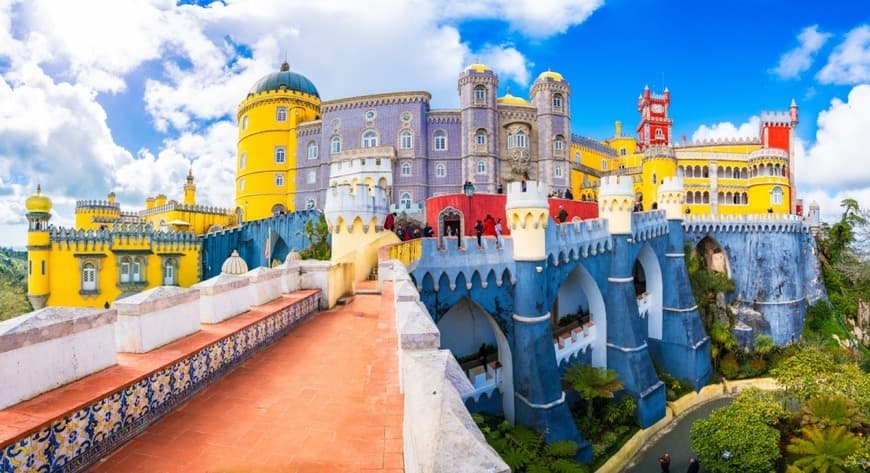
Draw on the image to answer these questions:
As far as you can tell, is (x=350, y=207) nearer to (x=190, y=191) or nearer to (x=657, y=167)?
(x=657, y=167)

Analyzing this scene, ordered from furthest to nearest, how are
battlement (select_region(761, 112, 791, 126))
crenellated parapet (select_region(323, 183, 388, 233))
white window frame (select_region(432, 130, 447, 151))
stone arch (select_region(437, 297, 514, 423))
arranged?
battlement (select_region(761, 112, 791, 126)) < white window frame (select_region(432, 130, 447, 151)) < stone arch (select_region(437, 297, 514, 423)) < crenellated parapet (select_region(323, 183, 388, 233))

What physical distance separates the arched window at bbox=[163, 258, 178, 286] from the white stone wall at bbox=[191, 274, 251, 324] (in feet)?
74.3

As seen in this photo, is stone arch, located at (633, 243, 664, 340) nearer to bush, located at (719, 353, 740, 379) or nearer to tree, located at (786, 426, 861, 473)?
bush, located at (719, 353, 740, 379)

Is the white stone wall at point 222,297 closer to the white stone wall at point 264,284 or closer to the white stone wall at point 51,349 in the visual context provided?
the white stone wall at point 264,284

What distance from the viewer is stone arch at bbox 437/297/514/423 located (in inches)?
538

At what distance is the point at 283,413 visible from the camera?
3.97 m

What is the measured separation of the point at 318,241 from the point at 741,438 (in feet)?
66.3

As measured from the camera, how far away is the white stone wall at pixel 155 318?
169 inches

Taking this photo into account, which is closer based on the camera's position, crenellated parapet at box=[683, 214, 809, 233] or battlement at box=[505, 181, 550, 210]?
battlement at box=[505, 181, 550, 210]

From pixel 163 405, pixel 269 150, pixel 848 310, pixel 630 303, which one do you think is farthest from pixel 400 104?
pixel 848 310

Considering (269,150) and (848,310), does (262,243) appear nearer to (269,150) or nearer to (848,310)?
(269,150)

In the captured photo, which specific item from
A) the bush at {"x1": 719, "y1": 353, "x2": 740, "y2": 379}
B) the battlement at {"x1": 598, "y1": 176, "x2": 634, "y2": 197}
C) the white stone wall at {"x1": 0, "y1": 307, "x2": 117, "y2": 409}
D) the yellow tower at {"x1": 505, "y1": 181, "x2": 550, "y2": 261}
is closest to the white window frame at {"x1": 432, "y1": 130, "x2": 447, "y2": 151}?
the battlement at {"x1": 598, "y1": 176, "x2": 634, "y2": 197}

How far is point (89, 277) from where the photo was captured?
22828 mm

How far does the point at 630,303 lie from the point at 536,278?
6242 millimetres
